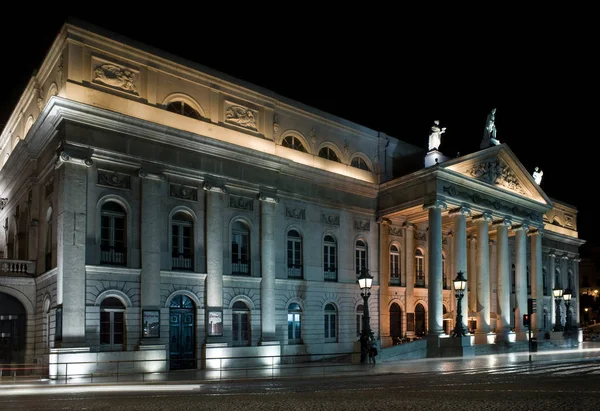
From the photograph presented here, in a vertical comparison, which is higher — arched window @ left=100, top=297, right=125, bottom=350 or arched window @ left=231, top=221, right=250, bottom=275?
arched window @ left=231, top=221, right=250, bottom=275

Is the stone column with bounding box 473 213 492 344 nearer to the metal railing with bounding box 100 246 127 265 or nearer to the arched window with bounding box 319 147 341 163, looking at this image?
the arched window with bounding box 319 147 341 163

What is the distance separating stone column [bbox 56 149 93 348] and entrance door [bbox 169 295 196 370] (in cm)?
479

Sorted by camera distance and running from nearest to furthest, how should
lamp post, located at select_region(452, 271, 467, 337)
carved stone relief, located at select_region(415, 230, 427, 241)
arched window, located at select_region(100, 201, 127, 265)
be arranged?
arched window, located at select_region(100, 201, 127, 265)
lamp post, located at select_region(452, 271, 467, 337)
carved stone relief, located at select_region(415, 230, 427, 241)

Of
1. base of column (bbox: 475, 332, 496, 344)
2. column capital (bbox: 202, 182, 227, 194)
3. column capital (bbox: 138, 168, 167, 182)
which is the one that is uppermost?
column capital (bbox: 138, 168, 167, 182)

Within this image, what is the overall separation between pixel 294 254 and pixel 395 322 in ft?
31.9

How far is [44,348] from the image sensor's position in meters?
29.2

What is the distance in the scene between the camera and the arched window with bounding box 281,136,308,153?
37734mm

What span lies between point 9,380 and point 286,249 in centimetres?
1664

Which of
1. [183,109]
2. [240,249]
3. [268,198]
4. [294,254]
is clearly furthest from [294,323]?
[183,109]

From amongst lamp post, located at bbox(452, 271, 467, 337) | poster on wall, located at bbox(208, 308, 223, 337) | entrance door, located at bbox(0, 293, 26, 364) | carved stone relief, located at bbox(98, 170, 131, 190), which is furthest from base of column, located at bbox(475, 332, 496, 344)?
entrance door, located at bbox(0, 293, 26, 364)

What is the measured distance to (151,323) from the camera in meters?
29.3

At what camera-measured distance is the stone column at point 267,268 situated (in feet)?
112

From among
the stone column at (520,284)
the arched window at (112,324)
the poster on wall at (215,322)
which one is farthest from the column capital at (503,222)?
the arched window at (112,324)

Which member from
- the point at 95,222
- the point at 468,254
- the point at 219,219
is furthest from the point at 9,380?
the point at 468,254
